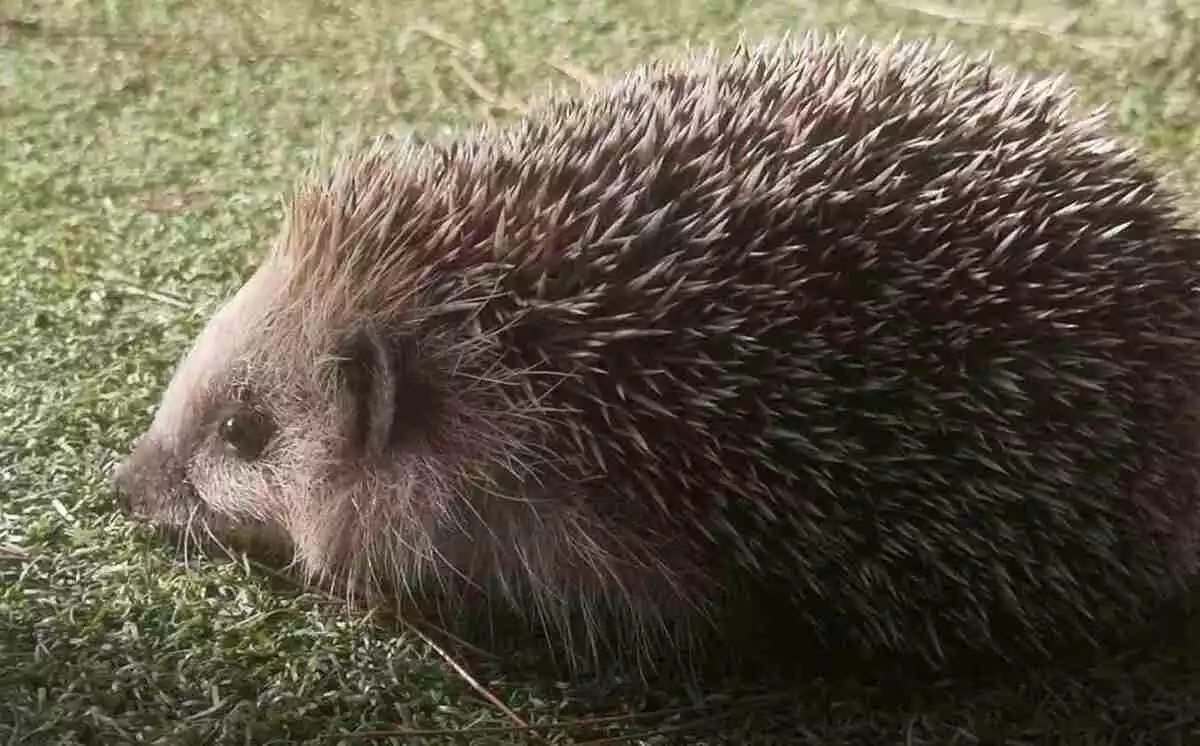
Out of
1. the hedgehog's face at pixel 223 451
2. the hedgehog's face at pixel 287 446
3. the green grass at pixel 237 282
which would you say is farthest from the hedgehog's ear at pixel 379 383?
the green grass at pixel 237 282

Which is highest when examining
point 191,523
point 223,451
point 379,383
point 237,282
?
point 237,282

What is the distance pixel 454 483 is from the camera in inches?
72.0

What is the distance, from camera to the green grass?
5.62 ft

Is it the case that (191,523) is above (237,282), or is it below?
below

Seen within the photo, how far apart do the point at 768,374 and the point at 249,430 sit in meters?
0.82

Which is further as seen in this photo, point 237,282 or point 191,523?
point 237,282

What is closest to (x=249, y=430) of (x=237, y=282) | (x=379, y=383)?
(x=379, y=383)

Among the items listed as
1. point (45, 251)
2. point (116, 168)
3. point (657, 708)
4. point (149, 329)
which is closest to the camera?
point (657, 708)

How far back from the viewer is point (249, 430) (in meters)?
1.99

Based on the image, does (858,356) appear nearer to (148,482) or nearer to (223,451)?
(223,451)

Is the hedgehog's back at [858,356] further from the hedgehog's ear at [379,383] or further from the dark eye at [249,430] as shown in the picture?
the dark eye at [249,430]

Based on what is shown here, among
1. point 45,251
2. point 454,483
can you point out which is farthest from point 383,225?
point 45,251

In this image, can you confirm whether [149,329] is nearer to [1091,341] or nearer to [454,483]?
[454,483]

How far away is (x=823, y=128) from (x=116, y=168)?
1757 mm
